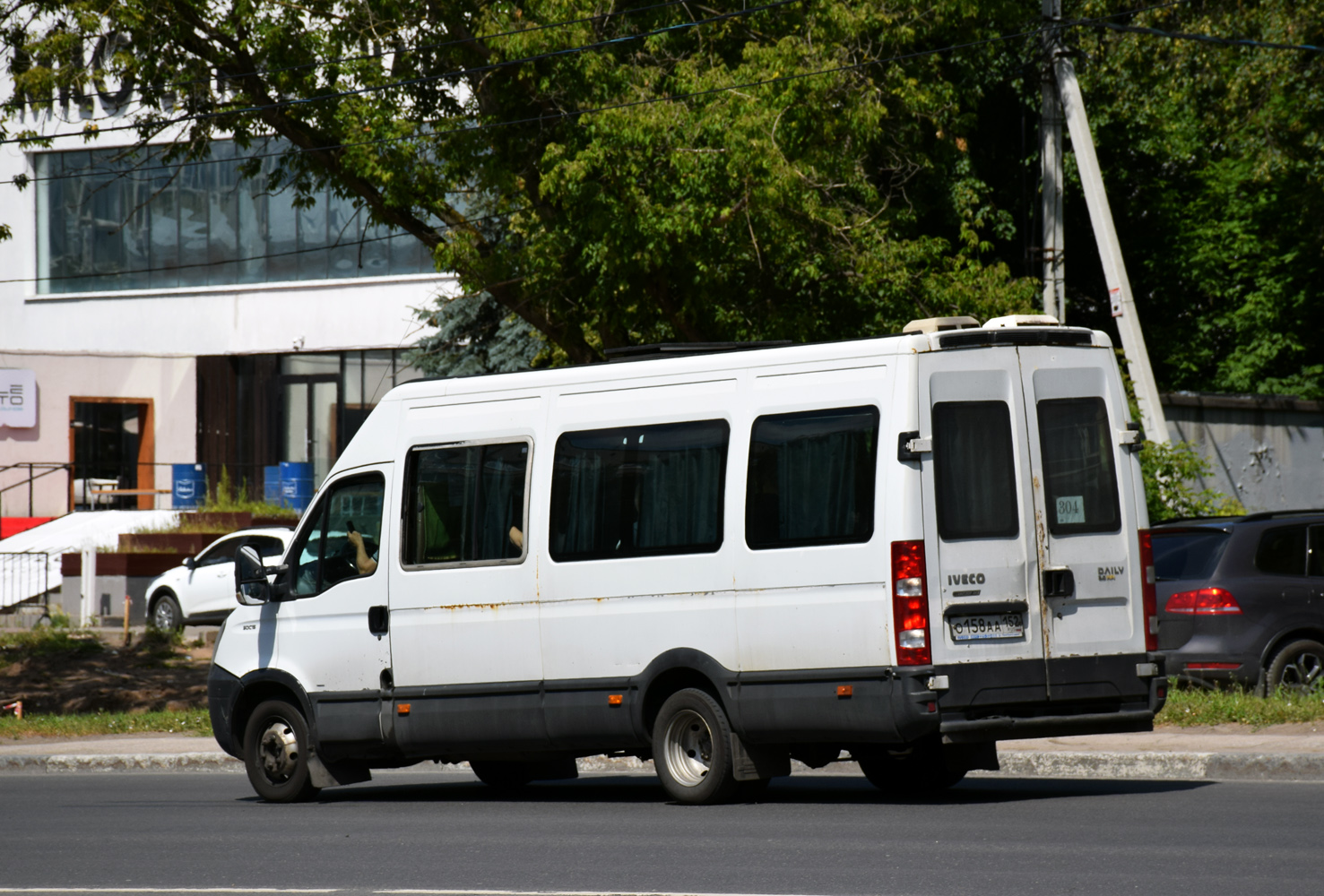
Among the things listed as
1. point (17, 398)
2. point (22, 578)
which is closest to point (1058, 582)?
point (22, 578)

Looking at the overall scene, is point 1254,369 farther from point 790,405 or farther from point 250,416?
point 250,416

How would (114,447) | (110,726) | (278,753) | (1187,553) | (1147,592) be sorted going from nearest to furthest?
(1147,592), (278,753), (1187,553), (110,726), (114,447)

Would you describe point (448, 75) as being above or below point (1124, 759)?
above

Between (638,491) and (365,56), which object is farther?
(365,56)

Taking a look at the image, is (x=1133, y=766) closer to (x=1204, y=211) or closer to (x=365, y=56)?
(x=365, y=56)

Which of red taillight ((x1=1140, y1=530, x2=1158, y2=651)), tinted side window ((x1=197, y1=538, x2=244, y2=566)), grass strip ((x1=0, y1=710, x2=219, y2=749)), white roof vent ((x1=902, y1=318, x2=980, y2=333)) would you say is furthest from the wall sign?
red taillight ((x1=1140, y1=530, x2=1158, y2=651))

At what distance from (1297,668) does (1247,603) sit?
0.66 m

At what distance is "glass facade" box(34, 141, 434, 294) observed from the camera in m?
41.2

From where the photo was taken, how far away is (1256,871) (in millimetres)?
7090

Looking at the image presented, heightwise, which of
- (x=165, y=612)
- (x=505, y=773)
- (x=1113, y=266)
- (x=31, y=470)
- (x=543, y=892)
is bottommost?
(x=543, y=892)

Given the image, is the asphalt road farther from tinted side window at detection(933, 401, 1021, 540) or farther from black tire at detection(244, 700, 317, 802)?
tinted side window at detection(933, 401, 1021, 540)

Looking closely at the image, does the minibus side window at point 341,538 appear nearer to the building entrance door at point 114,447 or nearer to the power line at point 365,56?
the power line at point 365,56

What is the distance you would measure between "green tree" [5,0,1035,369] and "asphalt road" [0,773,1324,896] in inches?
321

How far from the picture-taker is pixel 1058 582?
943 cm
